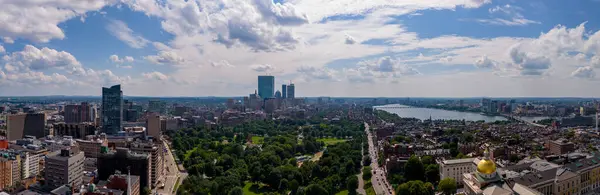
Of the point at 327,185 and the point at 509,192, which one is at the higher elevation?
the point at 509,192

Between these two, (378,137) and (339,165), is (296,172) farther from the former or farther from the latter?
(378,137)

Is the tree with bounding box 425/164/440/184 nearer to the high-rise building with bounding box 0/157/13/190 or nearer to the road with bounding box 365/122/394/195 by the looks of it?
→ the road with bounding box 365/122/394/195

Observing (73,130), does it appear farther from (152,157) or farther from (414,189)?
(414,189)

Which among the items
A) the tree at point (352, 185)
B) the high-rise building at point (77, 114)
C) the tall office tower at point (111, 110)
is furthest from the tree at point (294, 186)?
the high-rise building at point (77, 114)

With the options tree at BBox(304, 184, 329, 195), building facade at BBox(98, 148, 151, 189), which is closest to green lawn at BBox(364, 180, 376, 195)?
tree at BBox(304, 184, 329, 195)

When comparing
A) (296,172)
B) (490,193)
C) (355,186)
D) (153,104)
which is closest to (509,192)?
(490,193)

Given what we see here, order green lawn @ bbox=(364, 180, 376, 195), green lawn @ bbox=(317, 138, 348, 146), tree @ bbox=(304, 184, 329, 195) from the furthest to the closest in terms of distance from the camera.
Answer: green lawn @ bbox=(317, 138, 348, 146)
green lawn @ bbox=(364, 180, 376, 195)
tree @ bbox=(304, 184, 329, 195)

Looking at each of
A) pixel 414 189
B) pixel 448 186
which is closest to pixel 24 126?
pixel 414 189
